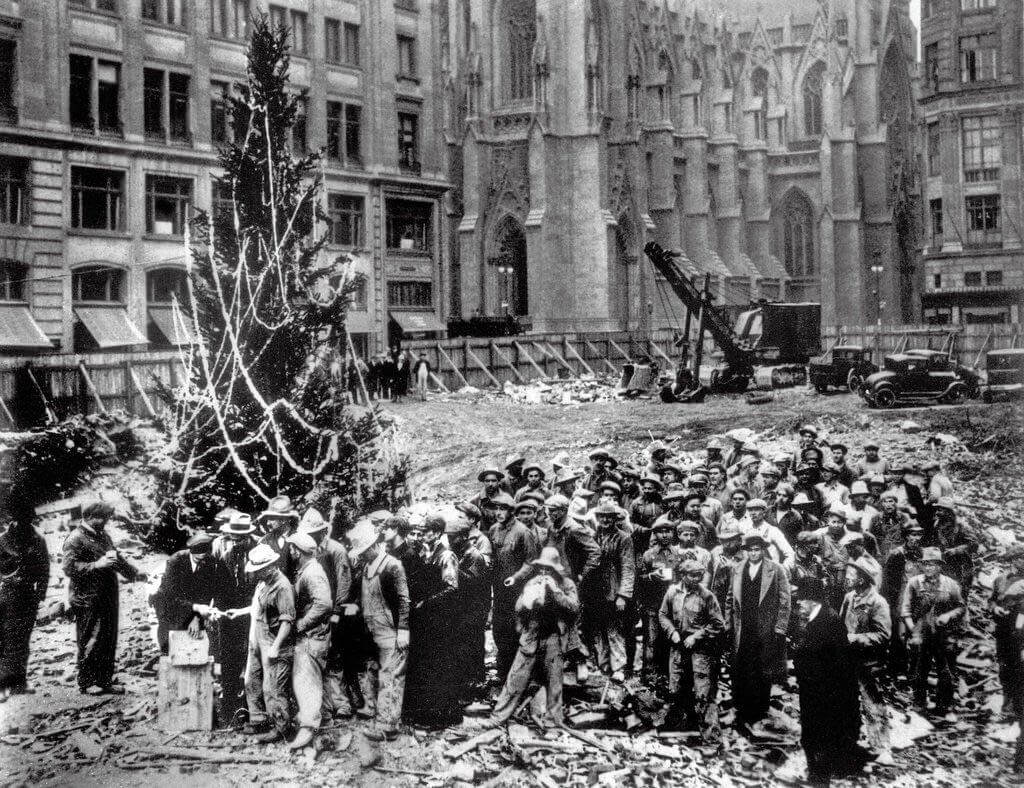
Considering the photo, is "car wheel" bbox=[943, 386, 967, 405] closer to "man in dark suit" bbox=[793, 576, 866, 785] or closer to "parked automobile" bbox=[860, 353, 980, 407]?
"parked automobile" bbox=[860, 353, 980, 407]

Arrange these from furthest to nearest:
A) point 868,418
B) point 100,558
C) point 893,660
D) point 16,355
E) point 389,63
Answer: point 389,63 < point 868,418 < point 16,355 < point 100,558 < point 893,660

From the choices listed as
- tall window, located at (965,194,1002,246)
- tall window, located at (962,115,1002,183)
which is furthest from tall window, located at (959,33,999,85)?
tall window, located at (965,194,1002,246)

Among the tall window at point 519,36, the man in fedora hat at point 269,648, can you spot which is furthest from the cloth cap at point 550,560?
the tall window at point 519,36

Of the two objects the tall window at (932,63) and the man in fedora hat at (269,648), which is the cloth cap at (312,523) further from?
the tall window at (932,63)

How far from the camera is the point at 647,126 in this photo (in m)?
30.9

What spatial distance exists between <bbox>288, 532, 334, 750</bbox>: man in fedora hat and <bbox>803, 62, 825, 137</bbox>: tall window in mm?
33594

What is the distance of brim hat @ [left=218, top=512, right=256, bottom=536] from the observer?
27.8ft

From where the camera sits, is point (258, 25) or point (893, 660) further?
point (258, 25)

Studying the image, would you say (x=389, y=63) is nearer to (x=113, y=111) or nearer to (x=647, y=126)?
(x=113, y=111)

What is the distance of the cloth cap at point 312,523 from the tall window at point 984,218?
665 centimetres

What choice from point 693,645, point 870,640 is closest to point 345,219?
point 693,645

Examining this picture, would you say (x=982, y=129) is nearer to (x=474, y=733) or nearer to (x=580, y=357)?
(x=474, y=733)

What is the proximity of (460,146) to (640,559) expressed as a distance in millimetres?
26713

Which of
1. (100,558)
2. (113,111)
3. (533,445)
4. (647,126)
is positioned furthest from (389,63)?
(647,126)
